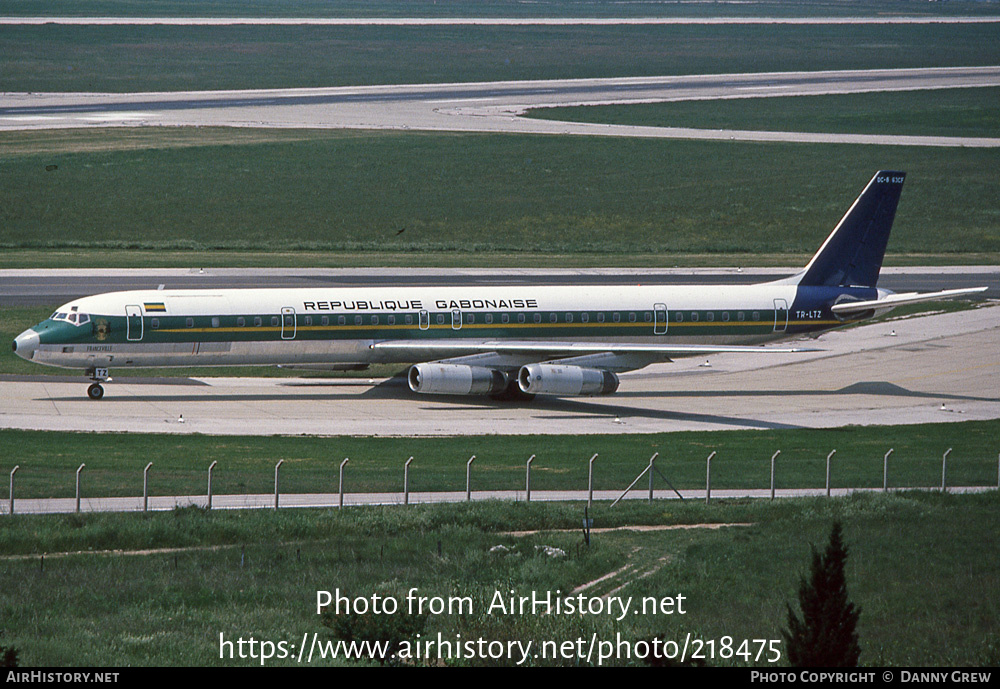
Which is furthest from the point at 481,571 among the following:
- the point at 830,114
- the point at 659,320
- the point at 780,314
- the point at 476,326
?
the point at 830,114

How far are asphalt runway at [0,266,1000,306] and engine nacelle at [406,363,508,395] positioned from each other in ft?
79.2

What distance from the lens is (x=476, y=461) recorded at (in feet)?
131

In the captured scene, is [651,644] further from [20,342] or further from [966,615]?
[20,342]

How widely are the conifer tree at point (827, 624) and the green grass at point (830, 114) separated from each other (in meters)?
118

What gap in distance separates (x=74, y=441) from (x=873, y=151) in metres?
94.0

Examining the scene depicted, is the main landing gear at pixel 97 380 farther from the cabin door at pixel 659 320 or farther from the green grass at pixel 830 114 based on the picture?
the green grass at pixel 830 114

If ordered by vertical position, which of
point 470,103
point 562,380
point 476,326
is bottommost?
point 562,380

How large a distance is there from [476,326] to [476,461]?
50.8 feet

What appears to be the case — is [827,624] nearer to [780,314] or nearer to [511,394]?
[511,394]

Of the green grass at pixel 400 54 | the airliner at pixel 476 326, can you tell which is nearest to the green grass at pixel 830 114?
the green grass at pixel 400 54

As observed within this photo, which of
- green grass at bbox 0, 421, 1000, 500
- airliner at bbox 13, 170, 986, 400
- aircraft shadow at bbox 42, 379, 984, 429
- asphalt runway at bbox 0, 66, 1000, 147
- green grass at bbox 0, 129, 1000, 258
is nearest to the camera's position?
green grass at bbox 0, 421, 1000, 500

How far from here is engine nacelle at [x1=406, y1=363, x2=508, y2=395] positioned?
5156 cm

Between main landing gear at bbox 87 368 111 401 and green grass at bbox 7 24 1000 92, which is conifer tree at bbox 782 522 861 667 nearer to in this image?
main landing gear at bbox 87 368 111 401

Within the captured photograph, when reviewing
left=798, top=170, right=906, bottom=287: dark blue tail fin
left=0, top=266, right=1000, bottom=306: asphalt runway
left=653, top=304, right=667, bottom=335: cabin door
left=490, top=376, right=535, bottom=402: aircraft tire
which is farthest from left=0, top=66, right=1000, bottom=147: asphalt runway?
left=490, top=376, right=535, bottom=402: aircraft tire
